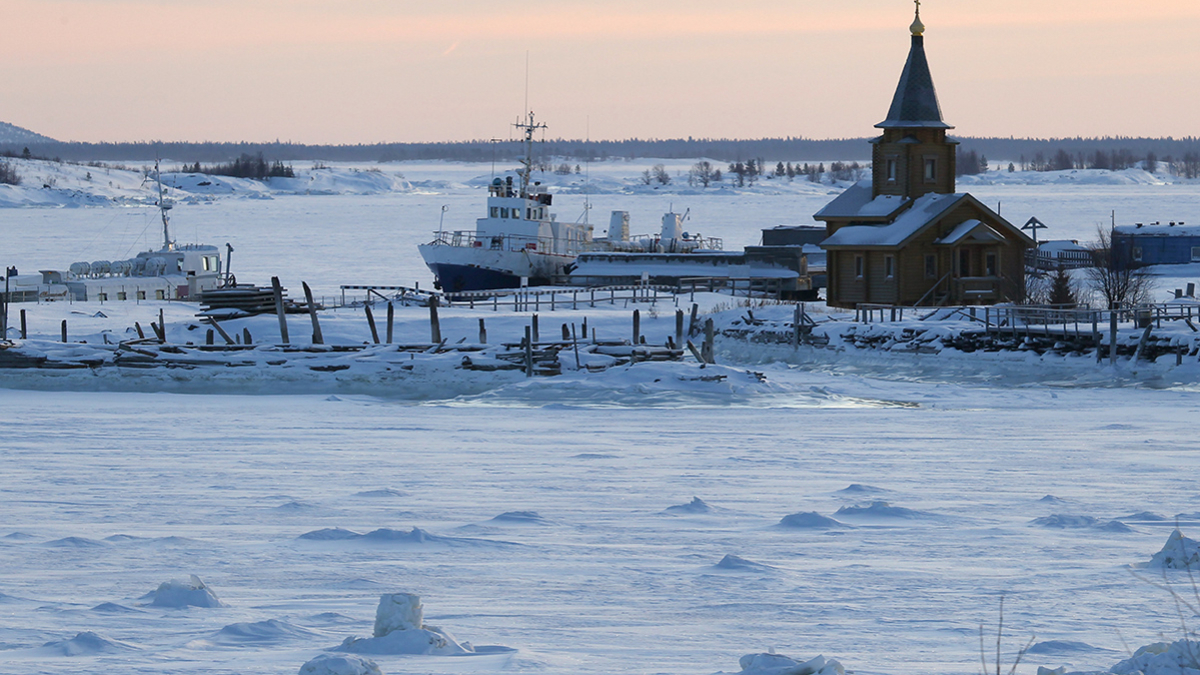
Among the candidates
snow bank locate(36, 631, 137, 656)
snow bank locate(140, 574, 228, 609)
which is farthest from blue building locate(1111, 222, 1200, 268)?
snow bank locate(36, 631, 137, 656)

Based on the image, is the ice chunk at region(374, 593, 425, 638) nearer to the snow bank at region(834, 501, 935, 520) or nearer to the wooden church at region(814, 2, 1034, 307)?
the snow bank at region(834, 501, 935, 520)

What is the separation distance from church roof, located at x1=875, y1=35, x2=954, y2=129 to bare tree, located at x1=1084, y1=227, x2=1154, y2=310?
27.4 ft

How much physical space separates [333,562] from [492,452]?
7.20 metres

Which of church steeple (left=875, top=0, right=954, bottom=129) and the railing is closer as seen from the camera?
church steeple (left=875, top=0, right=954, bottom=129)

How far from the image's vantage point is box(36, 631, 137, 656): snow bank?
727 cm

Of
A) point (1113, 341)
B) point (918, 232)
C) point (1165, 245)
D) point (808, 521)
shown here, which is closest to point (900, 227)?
point (918, 232)

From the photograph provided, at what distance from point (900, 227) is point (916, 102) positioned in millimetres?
4467

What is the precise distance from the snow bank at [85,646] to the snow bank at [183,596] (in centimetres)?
99

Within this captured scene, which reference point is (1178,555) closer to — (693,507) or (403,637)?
(693,507)

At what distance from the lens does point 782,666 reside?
6.66 metres

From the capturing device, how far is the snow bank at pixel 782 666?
6496 millimetres

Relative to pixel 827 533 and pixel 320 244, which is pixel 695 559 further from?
pixel 320 244

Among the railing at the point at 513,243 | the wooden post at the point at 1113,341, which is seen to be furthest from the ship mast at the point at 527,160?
the wooden post at the point at 1113,341

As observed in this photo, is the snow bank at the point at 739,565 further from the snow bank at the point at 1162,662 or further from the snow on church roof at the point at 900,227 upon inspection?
the snow on church roof at the point at 900,227
